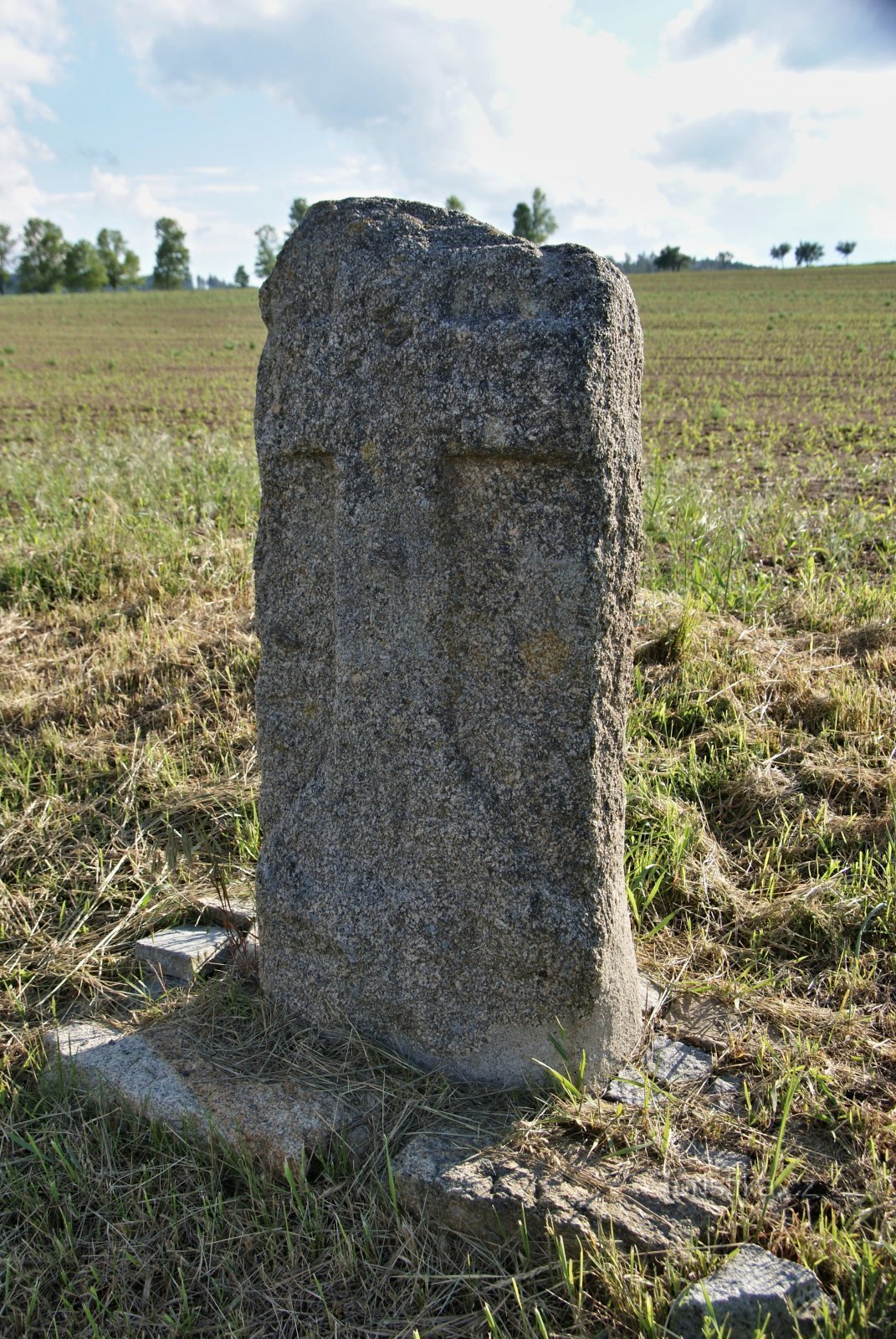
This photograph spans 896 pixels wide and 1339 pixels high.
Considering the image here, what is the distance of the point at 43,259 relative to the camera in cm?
6206

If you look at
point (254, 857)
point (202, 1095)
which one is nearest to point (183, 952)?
point (254, 857)

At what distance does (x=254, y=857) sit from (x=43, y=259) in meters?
69.8

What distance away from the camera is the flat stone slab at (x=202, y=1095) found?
1.89m

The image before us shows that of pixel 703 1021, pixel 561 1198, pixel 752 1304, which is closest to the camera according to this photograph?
pixel 752 1304

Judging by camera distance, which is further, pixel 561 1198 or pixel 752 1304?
pixel 561 1198

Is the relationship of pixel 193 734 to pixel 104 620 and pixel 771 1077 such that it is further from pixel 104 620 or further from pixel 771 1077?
pixel 771 1077

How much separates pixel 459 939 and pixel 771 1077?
71 centimetres

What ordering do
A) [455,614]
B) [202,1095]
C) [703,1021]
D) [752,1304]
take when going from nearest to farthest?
[752,1304], [455,614], [202,1095], [703,1021]

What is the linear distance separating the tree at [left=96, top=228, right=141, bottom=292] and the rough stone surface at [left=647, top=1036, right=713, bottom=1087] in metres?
72.9

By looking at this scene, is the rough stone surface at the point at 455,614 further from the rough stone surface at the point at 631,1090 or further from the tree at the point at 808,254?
the tree at the point at 808,254

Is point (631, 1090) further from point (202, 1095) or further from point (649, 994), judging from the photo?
point (202, 1095)

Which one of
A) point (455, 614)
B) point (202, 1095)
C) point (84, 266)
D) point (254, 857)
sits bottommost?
point (202, 1095)

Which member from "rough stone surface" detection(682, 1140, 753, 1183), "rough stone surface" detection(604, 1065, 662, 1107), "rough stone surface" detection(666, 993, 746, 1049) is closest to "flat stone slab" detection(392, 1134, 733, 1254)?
"rough stone surface" detection(682, 1140, 753, 1183)

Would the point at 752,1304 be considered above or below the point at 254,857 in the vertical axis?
below
